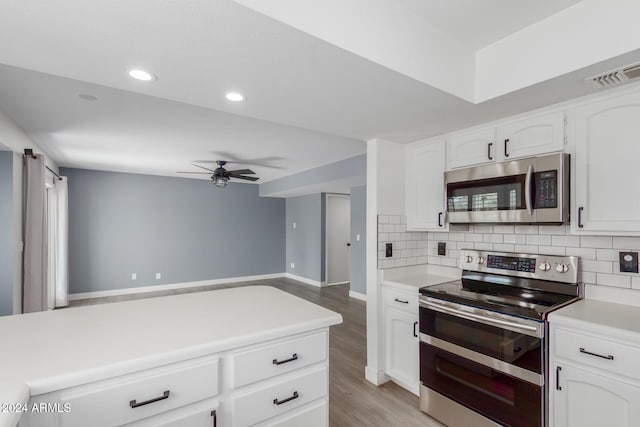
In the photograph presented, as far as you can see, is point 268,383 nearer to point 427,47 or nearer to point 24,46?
point 24,46

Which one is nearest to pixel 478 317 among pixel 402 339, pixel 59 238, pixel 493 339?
pixel 493 339

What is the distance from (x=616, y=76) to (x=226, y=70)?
194 centimetres

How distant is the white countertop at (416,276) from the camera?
250cm

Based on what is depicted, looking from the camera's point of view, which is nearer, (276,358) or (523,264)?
(276,358)

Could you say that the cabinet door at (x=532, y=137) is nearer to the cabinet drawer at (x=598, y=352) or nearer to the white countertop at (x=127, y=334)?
the cabinet drawer at (x=598, y=352)

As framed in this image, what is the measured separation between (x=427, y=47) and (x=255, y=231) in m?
6.02

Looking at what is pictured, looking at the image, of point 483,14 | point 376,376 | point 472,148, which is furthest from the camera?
point 376,376

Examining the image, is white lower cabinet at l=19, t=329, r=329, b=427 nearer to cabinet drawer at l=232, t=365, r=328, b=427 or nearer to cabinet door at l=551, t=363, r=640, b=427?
cabinet drawer at l=232, t=365, r=328, b=427

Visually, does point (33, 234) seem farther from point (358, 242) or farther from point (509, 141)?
point (509, 141)

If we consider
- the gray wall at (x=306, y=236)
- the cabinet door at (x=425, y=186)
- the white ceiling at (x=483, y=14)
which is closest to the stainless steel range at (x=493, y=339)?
the cabinet door at (x=425, y=186)

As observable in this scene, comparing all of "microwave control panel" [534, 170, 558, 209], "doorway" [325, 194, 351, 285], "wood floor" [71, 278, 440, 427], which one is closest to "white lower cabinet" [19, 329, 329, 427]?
"wood floor" [71, 278, 440, 427]

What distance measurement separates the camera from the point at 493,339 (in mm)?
1855

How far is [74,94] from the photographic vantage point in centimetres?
245

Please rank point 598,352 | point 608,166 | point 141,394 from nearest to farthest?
point 141,394 → point 598,352 → point 608,166
